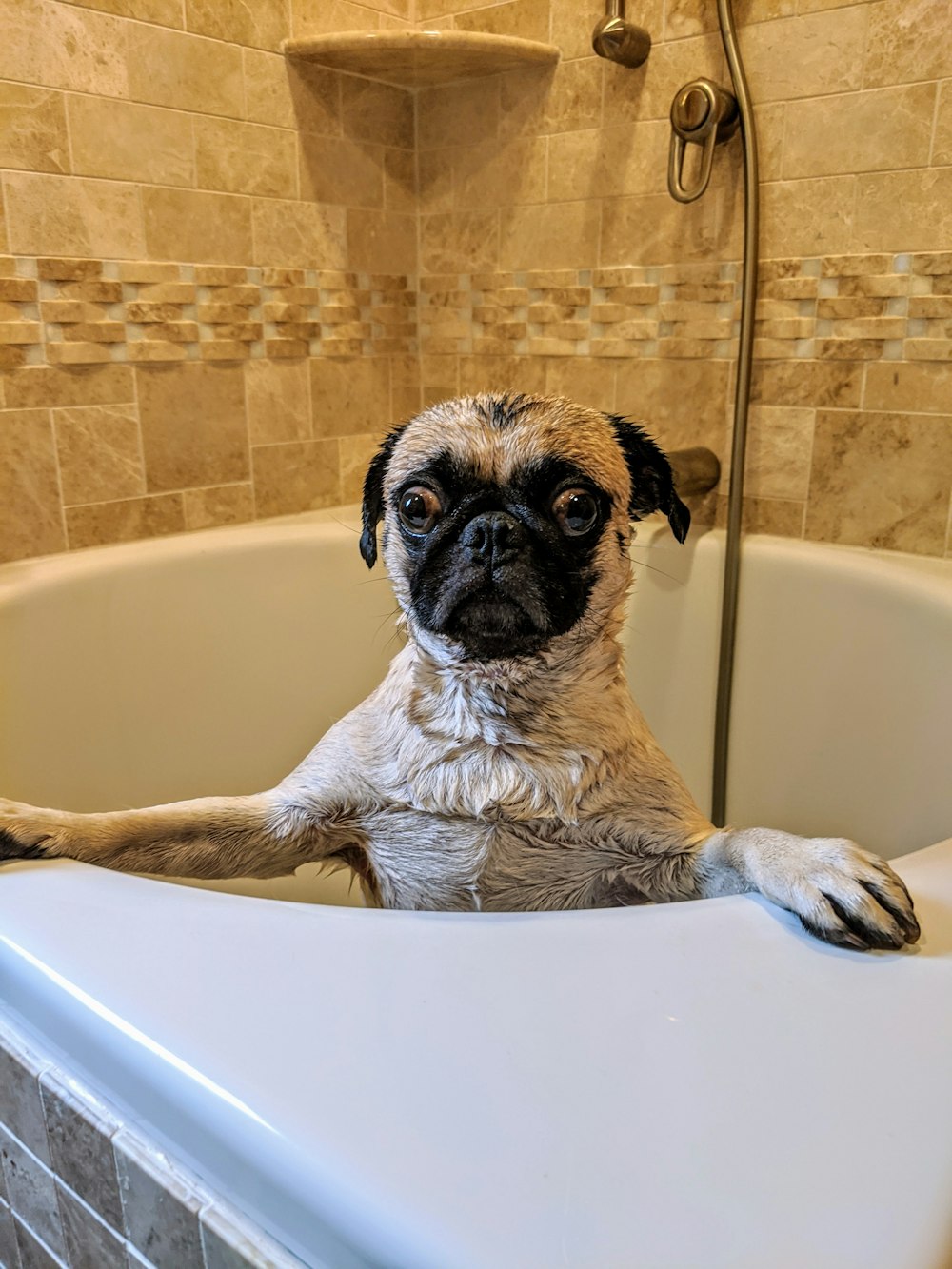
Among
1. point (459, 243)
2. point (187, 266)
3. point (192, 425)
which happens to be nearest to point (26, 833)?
point (192, 425)

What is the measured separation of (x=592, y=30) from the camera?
6.29ft

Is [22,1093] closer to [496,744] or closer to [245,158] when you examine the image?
[496,744]

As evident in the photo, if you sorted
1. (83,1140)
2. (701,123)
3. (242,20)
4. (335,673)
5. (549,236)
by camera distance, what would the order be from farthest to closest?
(549,236) < (335,673) < (242,20) < (701,123) < (83,1140)

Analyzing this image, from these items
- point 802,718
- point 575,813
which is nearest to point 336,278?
point 802,718

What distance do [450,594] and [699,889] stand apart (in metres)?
0.40

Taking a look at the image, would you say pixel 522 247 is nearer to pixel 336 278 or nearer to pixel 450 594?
pixel 336 278

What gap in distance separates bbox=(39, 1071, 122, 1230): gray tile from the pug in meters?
0.28

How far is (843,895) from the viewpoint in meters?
0.70

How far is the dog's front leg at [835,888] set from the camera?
0.69 meters

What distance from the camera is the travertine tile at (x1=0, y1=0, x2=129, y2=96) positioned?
158 cm

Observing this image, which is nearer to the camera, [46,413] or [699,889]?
[699,889]

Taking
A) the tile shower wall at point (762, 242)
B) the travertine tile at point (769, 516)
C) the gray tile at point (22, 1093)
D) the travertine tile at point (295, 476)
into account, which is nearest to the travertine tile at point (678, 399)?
the tile shower wall at point (762, 242)

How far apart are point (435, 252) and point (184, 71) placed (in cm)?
69

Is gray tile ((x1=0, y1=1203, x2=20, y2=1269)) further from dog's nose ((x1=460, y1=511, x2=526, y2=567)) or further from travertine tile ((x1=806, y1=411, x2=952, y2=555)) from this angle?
travertine tile ((x1=806, y1=411, x2=952, y2=555))
